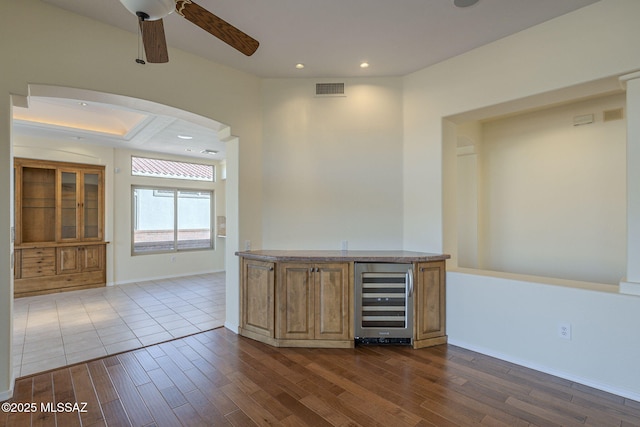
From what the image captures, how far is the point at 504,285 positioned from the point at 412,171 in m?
1.57

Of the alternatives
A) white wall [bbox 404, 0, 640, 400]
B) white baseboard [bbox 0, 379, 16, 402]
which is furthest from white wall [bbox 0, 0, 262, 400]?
white wall [bbox 404, 0, 640, 400]

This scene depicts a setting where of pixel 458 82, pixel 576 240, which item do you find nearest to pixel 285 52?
pixel 458 82

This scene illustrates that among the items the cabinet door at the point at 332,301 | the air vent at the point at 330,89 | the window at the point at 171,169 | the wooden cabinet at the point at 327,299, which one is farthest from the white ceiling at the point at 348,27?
the window at the point at 171,169

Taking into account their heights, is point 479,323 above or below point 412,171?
below

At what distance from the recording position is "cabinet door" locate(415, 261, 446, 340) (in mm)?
3064

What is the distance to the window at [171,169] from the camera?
6.43 m

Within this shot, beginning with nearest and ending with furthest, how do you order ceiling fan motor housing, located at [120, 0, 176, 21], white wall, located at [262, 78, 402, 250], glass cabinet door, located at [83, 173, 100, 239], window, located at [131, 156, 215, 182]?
ceiling fan motor housing, located at [120, 0, 176, 21]
white wall, located at [262, 78, 402, 250]
glass cabinet door, located at [83, 173, 100, 239]
window, located at [131, 156, 215, 182]

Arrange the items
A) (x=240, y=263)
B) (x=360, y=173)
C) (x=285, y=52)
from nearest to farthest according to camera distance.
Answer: (x=285, y=52) → (x=240, y=263) → (x=360, y=173)

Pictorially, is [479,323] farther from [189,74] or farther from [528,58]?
[189,74]

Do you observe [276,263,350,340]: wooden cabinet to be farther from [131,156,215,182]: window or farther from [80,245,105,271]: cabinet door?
[131,156,215,182]: window

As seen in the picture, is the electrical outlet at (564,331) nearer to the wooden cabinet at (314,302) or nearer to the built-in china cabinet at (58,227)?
the wooden cabinet at (314,302)

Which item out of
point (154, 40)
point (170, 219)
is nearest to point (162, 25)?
point (154, 40)

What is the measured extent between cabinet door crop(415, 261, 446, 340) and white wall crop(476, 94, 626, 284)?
181 cm

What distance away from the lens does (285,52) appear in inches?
121
